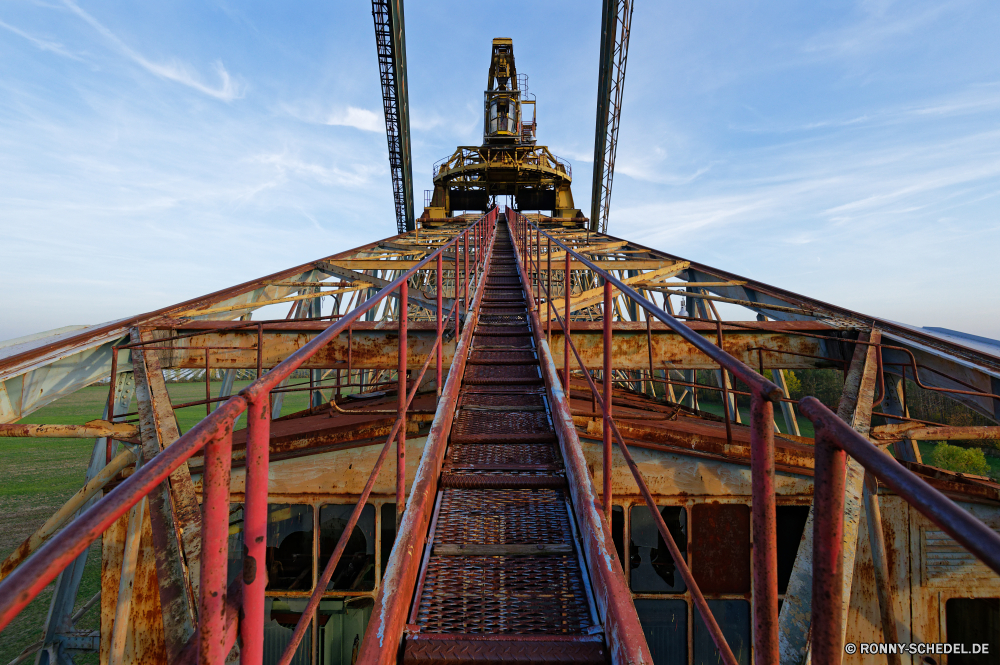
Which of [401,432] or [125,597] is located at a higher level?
[401,432]

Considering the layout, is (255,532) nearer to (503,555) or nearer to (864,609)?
(503,555)

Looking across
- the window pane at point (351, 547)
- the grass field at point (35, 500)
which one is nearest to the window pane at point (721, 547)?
the window pane at point (351, 547)

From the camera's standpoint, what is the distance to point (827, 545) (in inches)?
42.4

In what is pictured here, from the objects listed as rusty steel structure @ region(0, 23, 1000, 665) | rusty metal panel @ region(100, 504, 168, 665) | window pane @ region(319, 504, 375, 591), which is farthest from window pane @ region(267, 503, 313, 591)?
rusty metal panel @ region(100, 504, 168, 665)

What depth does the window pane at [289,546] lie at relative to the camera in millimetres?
5660

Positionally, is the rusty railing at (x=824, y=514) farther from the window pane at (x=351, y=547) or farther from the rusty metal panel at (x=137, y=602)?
the rusty metal panel at (x=137, y=602)

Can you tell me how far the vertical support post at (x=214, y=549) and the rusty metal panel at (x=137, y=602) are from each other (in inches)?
182

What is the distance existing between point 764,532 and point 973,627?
6.53m

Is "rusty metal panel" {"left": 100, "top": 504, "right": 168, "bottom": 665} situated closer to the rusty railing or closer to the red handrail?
the red handrail

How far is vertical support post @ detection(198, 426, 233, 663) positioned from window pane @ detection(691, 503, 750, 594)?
5.26m

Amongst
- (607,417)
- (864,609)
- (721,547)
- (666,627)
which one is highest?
(607,417)

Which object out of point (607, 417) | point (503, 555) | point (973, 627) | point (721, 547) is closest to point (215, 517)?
point (503, 555)

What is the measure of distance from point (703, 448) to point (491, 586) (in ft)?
12.2

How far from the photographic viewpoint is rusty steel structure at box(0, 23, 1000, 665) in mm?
2072
